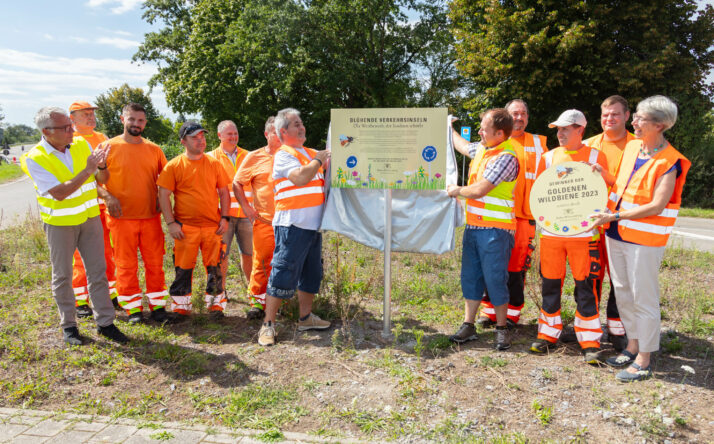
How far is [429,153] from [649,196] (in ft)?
5.64

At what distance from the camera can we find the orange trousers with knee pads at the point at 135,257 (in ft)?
15.6

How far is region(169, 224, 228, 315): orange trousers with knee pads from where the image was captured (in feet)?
15.9

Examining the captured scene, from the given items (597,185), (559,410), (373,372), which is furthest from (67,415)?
(597,185)

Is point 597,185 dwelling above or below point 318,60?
below

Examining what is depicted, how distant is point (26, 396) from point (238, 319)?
80.0 inches

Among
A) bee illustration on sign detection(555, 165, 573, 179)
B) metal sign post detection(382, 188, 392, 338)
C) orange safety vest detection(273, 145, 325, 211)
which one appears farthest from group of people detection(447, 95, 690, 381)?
orange safety vest detection(273, 145, 325, 211)

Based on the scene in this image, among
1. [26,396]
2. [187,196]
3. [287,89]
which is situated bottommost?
[26,396]

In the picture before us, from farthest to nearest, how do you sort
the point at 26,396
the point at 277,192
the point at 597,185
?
the point at 277,192 < the point at 597,185 < the point at 26,396

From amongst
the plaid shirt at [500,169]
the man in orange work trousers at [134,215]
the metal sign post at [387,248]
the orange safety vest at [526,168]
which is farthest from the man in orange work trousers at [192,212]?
the orange safety vest at [526,168]

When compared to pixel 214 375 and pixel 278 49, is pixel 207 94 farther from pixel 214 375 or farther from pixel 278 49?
pixel 214 375

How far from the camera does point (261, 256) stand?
5047mm

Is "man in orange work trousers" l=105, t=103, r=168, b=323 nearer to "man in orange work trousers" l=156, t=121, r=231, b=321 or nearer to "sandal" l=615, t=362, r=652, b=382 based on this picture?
"man in orange work trousers" l=156, t=121, r=231, b=321

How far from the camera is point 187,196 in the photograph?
4.80 metres

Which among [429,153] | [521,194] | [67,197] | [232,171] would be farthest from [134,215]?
[521,194]
